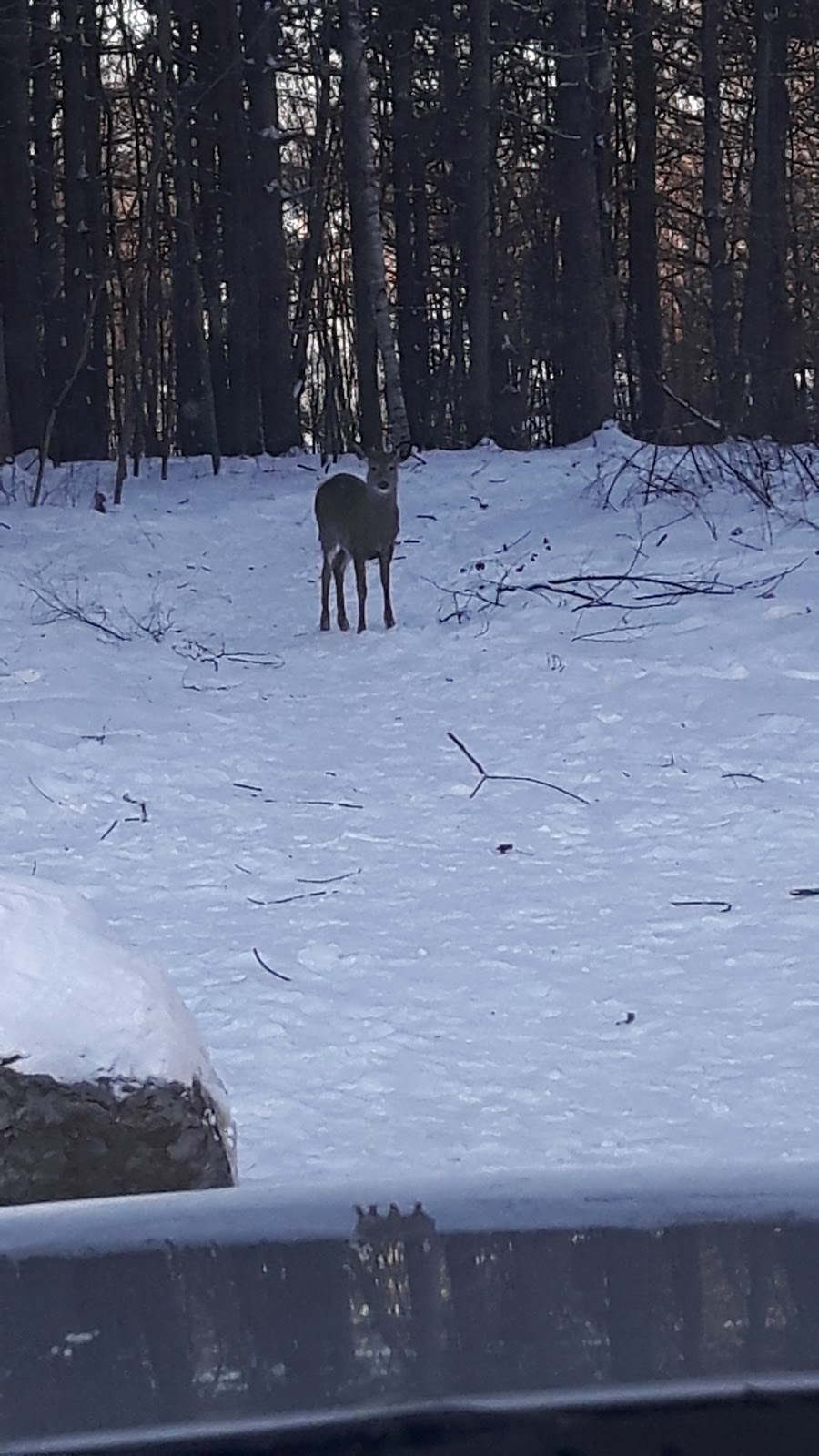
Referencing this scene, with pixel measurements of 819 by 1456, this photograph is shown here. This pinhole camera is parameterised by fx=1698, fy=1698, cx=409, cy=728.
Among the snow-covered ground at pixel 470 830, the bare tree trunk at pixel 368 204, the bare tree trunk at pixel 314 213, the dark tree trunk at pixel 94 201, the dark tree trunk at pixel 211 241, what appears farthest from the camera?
the dark tree trunk at pixel 211 241

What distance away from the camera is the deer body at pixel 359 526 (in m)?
12.5

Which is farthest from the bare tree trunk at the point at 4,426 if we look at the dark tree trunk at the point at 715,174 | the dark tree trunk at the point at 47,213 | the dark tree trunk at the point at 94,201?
the dark tree trunk at the point at 715,174

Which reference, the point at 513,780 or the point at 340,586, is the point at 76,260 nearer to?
the point at 340,586

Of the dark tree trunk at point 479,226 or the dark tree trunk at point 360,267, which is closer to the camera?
the dark tree trunk at point 360,267

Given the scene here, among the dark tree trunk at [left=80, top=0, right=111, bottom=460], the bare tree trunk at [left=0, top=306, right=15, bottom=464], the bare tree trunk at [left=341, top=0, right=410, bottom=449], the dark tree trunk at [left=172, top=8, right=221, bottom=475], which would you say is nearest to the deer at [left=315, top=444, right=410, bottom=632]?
the bare tree trunk at [left=341, top=0, right=410, bottom=449]

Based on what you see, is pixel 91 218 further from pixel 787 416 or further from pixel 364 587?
pixel 364 587

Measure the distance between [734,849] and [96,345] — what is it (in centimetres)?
2452

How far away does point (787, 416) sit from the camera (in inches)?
746

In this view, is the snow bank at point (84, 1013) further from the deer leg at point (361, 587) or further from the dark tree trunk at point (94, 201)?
the dark tree trunk at point (94, 201)

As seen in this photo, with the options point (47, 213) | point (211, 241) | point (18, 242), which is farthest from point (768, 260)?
point (47, 213)

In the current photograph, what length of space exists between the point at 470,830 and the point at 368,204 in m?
15.5

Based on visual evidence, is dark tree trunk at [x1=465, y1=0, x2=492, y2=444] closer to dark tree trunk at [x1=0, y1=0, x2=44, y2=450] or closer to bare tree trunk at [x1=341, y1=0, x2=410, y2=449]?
bare tree trunk at [x1=341, y1=0, x2=410, y2=449]

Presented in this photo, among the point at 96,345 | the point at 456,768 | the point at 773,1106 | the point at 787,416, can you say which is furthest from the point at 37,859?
the point at 96,345

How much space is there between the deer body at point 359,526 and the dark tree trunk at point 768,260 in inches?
294
